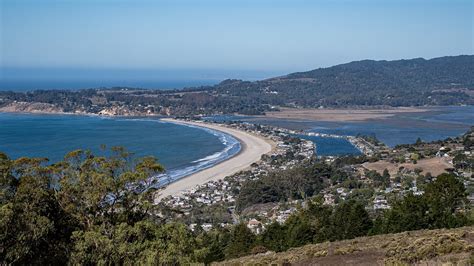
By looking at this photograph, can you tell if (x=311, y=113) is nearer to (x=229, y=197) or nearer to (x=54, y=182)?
(x=229, y=197)

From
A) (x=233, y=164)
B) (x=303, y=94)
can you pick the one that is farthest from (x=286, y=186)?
(x=303, y=94)

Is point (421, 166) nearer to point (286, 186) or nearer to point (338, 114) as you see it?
point (286, 186)

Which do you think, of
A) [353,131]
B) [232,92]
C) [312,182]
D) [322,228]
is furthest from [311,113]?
[322,228]

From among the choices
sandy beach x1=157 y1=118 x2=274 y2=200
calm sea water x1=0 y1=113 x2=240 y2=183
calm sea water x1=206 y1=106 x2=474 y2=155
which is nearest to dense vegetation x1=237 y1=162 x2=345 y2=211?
sandy beach x1=157 y1=118 x2=274 y2=200

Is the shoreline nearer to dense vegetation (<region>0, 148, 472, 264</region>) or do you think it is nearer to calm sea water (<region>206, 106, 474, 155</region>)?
calm sea water (<region>206, 106, 474, 155</region>)

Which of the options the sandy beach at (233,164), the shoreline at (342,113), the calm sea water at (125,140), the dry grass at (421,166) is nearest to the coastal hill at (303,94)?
the shoreline at (342,113)

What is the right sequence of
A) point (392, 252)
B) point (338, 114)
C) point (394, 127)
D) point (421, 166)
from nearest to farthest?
point (392, 252) → point (421, 166) → point (394, 127) → point (338, 114)
